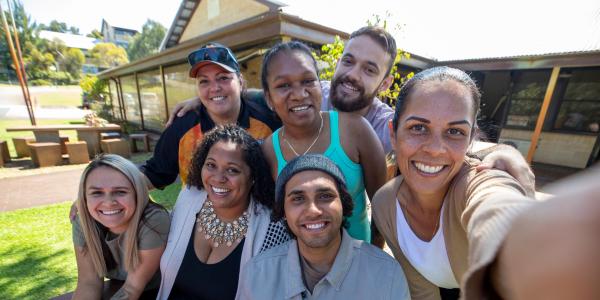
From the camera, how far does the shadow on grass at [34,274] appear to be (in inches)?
119

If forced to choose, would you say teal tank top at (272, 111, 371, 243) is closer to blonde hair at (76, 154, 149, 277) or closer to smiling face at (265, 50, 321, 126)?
smiling face at (265, 50, 321, 126)

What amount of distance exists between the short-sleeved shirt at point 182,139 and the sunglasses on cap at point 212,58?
37 centimetres

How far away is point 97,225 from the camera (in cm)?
196

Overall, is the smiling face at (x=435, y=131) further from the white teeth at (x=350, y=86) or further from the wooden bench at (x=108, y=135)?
the wooden bench at (x=108, y=135)

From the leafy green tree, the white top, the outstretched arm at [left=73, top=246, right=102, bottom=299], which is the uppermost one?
the leafy green tree

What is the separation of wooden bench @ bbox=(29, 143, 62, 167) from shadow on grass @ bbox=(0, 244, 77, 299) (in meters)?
5.49

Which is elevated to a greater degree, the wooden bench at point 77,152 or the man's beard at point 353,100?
the man's beard at point 353,100

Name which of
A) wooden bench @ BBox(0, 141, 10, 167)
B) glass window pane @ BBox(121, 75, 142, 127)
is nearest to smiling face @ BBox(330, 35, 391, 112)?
wooden bench @ BBox(0, 141, 10, 167)

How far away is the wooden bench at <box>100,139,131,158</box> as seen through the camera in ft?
29.1

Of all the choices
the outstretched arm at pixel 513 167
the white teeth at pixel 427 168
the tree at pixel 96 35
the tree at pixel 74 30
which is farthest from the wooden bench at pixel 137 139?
the tree at pixel 74 30

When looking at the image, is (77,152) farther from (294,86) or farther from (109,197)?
(294,86)

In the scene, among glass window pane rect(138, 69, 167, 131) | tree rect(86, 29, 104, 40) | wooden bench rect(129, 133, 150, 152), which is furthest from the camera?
tree rect(86, 29, 104, 40)

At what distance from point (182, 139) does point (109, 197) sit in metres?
0.70

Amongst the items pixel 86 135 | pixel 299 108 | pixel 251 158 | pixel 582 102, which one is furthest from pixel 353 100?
pixel 86 135
